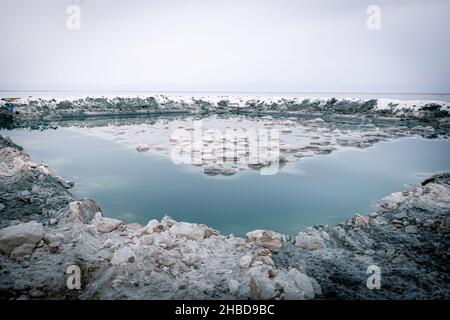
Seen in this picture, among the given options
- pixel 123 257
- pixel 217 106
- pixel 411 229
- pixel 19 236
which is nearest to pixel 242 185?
pixel 411 229

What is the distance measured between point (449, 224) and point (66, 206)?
5.81 metres

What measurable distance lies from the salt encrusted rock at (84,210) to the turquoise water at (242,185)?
90cm

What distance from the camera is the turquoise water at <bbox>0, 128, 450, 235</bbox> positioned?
5.59 meters

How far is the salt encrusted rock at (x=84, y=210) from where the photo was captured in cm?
401

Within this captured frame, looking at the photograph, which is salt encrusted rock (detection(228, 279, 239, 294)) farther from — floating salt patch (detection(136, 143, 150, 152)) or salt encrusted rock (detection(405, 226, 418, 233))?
floating salt patch (detection(136, 143, 150, 152))

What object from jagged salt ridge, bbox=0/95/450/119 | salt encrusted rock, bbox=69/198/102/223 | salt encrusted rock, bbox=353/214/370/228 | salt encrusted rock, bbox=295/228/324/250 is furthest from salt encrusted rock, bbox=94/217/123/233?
jagged salt ridge, bbox=0/95/450/119

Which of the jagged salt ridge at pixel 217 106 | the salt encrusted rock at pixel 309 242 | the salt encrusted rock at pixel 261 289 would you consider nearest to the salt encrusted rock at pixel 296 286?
the salt encrusted rock at pixel 261 289

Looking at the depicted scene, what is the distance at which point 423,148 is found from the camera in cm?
1232

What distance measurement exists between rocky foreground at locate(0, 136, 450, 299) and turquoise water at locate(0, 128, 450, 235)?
112 cm

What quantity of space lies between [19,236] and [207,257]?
2154 millimetres

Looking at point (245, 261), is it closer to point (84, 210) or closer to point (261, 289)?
point (261, 289)

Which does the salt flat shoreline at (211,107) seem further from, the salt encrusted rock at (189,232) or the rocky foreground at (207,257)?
the salt encrusted rock at (189,232)
